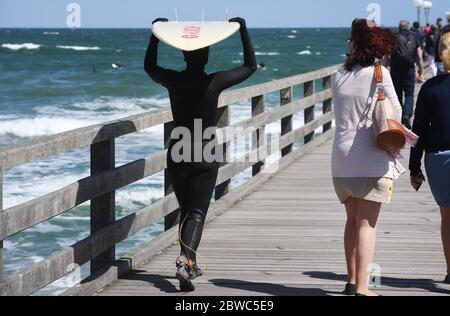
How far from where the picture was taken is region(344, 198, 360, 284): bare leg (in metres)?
6.23

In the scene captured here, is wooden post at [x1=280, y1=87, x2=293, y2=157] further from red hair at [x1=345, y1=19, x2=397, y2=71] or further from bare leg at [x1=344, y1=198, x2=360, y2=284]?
red hair at [x1=345, y1=19, x2=397, y2=71]

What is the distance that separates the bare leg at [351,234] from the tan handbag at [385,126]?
1.54 ft

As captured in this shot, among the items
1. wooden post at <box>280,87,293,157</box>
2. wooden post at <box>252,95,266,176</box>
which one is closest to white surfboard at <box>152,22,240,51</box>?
wooden post at <box>252,95,266,176</box>

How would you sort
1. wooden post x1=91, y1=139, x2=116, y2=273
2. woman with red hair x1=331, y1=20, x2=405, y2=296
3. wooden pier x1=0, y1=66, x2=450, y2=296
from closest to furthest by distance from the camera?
wooden pier x1=0, y1=66, x2=450, y2=296 → woman with red hair x1=331, y1=20, x2=405, y2=296 → wooden post x1=91, y1=139, x2=116, y2=273

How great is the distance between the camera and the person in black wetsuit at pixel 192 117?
6406 mm

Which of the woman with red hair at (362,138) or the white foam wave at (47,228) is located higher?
the woman with red hair at (362,138)

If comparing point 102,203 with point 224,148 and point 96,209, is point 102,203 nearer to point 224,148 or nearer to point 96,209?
point 96,209

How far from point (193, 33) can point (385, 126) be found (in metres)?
1.25

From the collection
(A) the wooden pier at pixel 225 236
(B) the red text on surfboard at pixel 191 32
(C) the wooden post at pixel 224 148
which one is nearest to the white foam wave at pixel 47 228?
(A) the wooden pier at pixel 225 236

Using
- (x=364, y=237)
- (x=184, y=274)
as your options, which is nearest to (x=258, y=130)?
(x=184, y=274)

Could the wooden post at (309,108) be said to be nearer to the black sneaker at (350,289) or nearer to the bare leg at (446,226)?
the bare leg at (446,226)

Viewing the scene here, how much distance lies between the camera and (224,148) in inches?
395

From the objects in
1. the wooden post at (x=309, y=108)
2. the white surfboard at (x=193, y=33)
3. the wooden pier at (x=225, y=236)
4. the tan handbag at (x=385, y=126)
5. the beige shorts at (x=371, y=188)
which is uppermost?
the white surfboard at (x=193, y=33)
